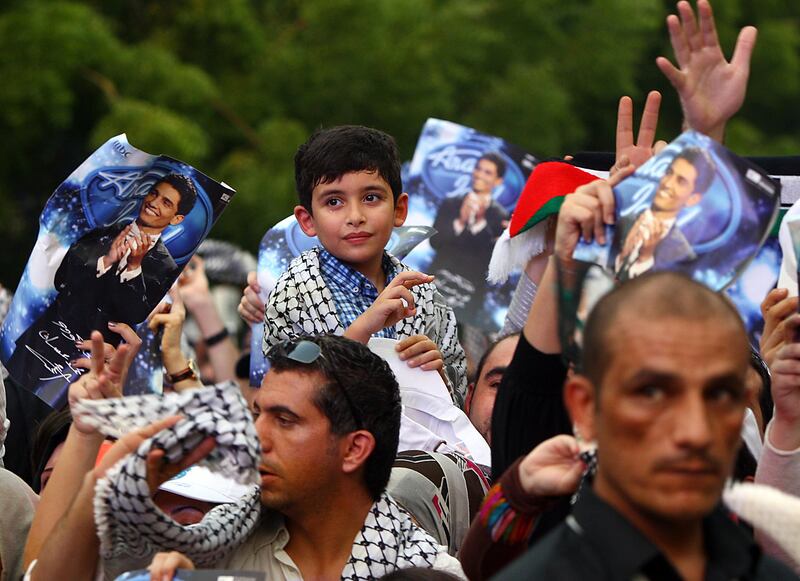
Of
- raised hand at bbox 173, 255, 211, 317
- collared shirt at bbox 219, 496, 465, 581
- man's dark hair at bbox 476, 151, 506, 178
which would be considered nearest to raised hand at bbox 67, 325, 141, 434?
collared shirt at bbox 219, 496, 465, 581

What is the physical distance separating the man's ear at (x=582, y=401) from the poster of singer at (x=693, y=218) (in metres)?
0.45

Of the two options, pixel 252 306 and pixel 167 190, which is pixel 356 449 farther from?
pixel 252 306

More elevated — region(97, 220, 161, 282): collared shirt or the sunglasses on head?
region(97, 220, 161, 282): collared shirt

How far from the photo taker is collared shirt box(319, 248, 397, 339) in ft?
16.5

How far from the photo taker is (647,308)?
2770 mm

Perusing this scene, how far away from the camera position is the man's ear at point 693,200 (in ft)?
10.9

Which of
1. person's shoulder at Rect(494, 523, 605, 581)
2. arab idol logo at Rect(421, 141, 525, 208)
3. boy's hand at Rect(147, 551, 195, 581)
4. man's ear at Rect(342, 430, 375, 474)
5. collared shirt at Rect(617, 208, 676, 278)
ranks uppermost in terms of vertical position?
collared shirt at Rect(617, 208, 676, 278)

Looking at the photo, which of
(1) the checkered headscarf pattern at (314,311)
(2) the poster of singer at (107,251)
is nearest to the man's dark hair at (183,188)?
(2) the poster of singer at (107,251)

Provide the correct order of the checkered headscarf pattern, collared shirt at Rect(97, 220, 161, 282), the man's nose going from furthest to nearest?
the checkered headscarf pattern, collared shirt at Rect(97, 220, 161, 282), the man's nose

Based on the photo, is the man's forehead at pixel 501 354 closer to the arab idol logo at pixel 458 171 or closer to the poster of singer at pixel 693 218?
the arab idol logo at pixel 458 171

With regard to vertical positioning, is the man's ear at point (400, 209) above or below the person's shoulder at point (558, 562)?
below

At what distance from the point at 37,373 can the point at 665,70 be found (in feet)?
6.26

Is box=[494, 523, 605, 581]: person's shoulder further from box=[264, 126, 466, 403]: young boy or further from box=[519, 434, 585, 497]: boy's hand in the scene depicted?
box=[264, 126, 466, 403]: young boy

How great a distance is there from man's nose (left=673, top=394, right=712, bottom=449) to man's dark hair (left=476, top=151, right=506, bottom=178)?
4415 mm
